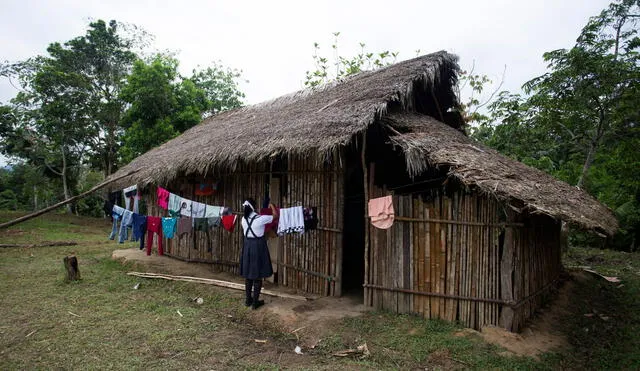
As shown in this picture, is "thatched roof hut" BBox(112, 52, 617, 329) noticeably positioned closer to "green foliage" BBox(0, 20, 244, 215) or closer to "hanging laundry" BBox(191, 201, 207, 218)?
"hanging laundry" BBox(191, 201, 207, 218)

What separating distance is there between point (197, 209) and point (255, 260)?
269cm

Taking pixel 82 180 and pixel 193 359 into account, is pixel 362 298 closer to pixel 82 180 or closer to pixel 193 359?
pixel 193 359

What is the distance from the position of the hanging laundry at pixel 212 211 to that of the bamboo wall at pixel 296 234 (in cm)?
52

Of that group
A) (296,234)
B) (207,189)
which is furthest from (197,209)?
(296,234)

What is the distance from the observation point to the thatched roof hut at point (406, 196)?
4805mm

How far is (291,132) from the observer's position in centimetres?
635

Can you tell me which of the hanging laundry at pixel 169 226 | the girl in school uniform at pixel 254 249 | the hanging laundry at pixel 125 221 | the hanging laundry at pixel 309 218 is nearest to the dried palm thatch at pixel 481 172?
the hanging laundry at pixel 309 218

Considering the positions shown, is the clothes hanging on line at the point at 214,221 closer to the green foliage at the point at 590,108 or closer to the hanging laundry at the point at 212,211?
the hanging laundry at the point at 212,211

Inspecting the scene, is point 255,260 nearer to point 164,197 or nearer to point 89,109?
point 164,197

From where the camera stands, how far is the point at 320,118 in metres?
6.34

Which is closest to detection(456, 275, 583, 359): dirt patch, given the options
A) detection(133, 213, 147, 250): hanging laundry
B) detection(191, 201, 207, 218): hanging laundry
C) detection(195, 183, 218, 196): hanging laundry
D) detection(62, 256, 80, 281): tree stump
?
detection(191, 201, 207, 218): hanging laundry

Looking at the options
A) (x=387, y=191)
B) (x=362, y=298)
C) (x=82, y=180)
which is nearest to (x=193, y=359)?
(x=362, y=298)

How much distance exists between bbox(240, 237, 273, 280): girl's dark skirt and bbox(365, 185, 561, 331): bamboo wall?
1.57 m

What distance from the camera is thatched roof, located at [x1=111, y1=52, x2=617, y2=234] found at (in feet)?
15.5
